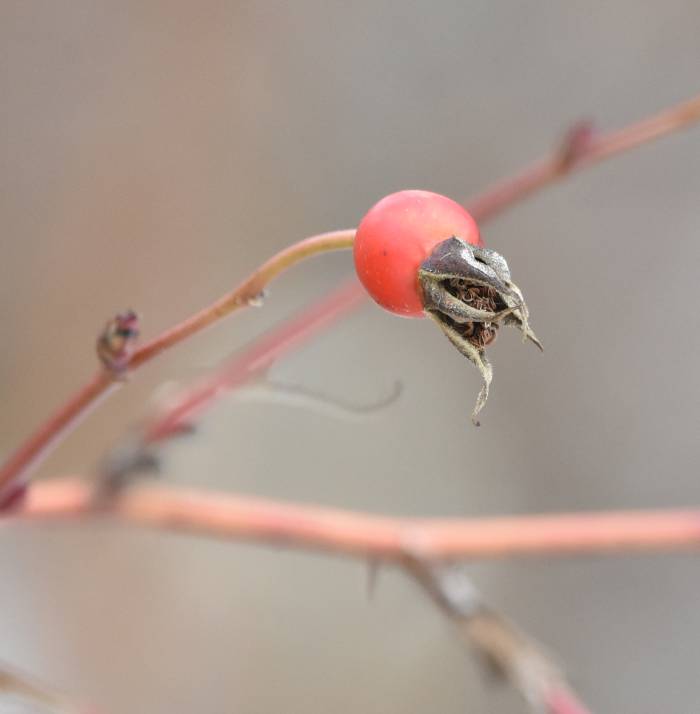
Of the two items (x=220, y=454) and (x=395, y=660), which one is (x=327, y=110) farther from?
A: (x=395, y=660)

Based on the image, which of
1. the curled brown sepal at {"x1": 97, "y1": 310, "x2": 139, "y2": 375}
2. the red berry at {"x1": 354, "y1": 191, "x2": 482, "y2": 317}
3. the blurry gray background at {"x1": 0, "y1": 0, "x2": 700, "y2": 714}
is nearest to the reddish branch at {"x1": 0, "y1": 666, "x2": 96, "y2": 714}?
the curled brown sepal at {"x1": 97, "y1": 310, "x2": 139, "y2": 375}

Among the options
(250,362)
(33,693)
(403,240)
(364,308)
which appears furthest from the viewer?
(364,308)

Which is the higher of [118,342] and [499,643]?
[118,342]

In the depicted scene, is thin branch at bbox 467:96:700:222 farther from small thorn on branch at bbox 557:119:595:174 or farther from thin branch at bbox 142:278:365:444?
thin branch at bbox 142:278:365:444

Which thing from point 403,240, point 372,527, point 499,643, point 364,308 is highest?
point 364,308

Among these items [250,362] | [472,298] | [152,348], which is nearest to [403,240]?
[472,298]

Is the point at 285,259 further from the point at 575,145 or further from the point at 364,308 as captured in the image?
the point at 364,308
